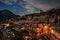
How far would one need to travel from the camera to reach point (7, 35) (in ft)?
63.8

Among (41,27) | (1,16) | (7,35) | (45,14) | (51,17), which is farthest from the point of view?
(1,16)

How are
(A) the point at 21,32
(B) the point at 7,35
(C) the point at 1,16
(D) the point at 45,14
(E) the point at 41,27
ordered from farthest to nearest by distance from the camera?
1. (C) the point at 1,16
2. (D) the point at 45,14
3. (E) the point at 41,27
4. (A) the point at 21,32
5. (B) the point at 7,35

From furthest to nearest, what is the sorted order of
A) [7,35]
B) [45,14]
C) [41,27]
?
[45,14], [41,27], [7,35]

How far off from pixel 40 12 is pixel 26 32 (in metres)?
8.80

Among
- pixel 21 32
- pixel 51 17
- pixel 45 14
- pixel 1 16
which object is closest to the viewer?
pixel 21 32

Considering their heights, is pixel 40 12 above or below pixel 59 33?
above

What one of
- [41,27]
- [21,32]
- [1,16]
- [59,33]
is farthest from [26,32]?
[1,16]

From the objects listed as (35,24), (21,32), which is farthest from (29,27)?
(21,32)

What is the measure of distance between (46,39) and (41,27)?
5.86 metres

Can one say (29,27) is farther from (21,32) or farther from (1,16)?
(1,16)

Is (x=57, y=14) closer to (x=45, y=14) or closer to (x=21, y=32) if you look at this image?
(x=45, y=14)

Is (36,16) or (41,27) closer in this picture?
(41,27)

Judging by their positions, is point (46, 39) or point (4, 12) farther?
point (4, 12)

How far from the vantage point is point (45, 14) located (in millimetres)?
28281
